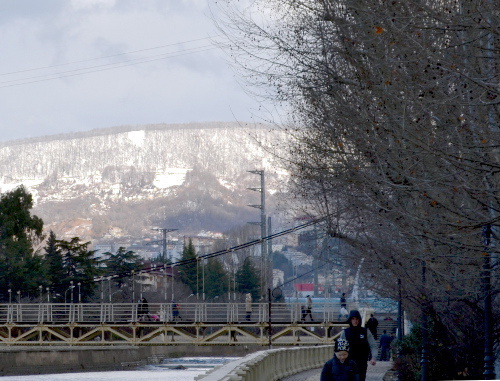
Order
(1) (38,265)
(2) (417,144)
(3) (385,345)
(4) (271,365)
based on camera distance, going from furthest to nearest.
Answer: (1) (38,265) < (3) (385,345) < (4) (271,365) < (2) (417,144)

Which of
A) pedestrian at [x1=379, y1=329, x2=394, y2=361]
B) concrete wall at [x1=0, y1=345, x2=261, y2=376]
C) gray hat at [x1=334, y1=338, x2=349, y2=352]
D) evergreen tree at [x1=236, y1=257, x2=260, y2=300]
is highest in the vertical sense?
evergreen tree at [x1=236, y1=257, x2=260, y2=300]

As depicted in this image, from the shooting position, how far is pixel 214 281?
435 ft

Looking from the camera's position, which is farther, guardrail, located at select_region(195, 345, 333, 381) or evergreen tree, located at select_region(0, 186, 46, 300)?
evergreen tree, located at select_region(0, 186, 46, 300)

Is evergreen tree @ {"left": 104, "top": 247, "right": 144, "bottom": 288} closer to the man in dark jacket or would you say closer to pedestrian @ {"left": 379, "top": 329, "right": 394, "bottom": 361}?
pedestrian @ {"left": 379, "top": 329, "right": 394, "bottom": 361}

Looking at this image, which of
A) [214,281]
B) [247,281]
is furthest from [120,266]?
[214,281]

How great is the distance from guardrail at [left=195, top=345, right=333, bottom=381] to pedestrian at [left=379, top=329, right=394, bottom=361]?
255 cm

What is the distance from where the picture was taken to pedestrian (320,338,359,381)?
13.0m

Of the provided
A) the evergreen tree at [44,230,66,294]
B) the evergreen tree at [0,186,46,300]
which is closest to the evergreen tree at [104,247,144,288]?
the evergreen tree at [44,230,66,294]

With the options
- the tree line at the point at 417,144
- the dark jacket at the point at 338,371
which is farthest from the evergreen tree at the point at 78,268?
the dark jacket at the point at 338,371

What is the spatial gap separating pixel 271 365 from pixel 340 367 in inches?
657

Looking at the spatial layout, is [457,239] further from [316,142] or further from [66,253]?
[66,253]

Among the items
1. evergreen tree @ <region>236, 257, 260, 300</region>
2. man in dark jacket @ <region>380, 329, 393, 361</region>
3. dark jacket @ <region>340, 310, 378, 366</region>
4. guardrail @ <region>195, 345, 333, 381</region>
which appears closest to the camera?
guardrail @ <region>195, 345, 333, 381</region>

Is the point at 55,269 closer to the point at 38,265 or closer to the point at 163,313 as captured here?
the point at 38,265

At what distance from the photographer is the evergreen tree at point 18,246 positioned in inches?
2840
